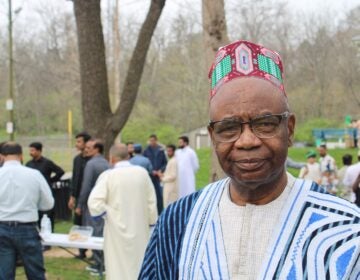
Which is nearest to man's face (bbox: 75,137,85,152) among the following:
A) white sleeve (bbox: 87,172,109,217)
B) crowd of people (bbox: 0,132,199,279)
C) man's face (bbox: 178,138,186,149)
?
crowd of people (bbox: 0,132,199,279)

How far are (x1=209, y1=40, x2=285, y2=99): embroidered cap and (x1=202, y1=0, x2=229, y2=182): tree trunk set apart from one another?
13.3ft

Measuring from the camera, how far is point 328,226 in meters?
1.88

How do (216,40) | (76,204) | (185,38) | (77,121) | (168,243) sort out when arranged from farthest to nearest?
(77,121), (185,38), (76,204), (216,40), (168,243)

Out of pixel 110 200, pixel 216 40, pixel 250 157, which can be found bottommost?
pixel 110 200

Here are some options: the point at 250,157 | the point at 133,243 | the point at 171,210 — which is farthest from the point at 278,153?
the point at 133,243

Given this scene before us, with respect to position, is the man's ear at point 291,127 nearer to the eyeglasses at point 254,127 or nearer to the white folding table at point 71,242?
the eyeglasses at point 254,127

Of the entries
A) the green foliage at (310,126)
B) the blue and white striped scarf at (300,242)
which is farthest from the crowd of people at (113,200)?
the green foliage at (310,126)

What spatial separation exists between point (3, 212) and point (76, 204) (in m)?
2.66

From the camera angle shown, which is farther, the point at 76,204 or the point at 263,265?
the point at 76,204

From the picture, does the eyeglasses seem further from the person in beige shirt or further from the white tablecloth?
the person in beige shirt

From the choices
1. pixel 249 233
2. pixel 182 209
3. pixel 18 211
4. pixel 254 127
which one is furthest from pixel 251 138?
pixel 18 211

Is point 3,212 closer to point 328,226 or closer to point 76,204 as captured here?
point 76,204

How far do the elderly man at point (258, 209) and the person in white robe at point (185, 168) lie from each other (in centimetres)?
1038

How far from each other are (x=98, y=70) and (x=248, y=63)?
7632 millimetres
